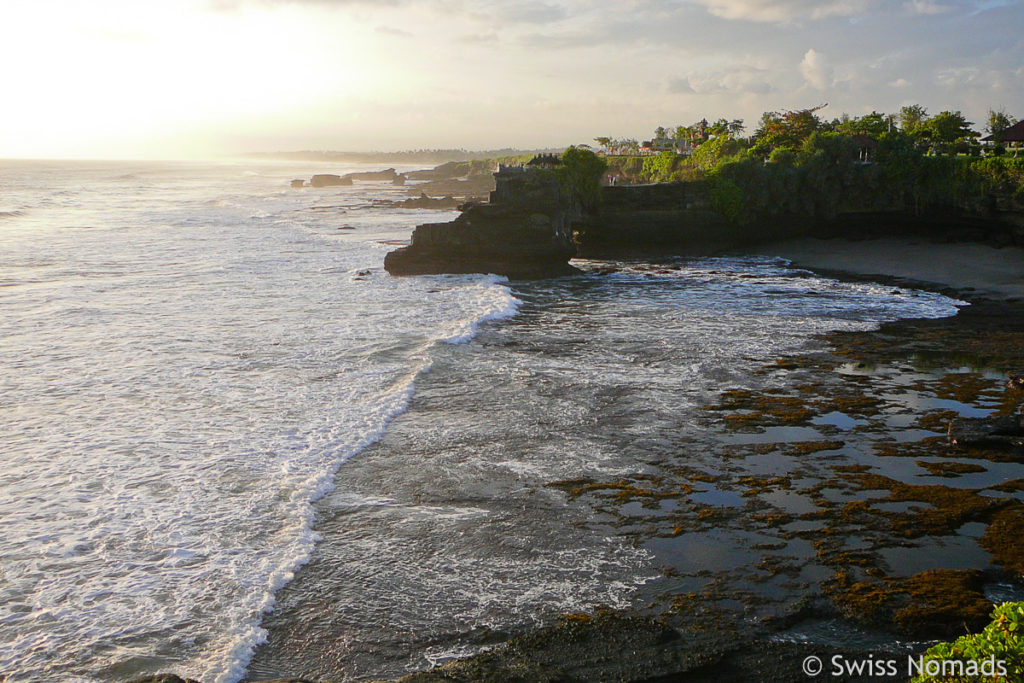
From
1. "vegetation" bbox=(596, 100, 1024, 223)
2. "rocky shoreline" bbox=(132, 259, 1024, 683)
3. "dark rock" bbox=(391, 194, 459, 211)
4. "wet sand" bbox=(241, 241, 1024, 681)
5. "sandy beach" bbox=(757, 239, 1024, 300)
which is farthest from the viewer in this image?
"dark rock" bbox=(391, 194, 459, 211)

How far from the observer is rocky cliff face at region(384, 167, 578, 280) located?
32406 millimetres

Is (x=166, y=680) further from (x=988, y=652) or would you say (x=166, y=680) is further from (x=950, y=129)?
(x=950, y=129)

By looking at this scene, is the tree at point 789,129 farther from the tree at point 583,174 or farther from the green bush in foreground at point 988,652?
the green bush in foreground at point 988,652

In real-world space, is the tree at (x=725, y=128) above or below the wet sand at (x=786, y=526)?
above

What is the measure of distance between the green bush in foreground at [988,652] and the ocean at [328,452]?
4.21 m

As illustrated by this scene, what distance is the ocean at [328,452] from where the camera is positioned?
7391mm

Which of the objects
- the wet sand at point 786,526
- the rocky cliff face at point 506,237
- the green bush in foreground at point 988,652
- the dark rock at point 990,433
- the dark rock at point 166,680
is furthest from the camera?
the rocky cliff face at point 506,237

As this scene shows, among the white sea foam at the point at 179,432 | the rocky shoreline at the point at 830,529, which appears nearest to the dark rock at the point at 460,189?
the white sea foam at the point at 179,432

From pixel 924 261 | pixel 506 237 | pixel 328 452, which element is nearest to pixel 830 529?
pixel 328 452

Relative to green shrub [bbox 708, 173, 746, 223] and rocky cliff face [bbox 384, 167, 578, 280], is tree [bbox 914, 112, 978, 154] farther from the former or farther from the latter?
rocky cliff face [bbox 384, 167, 578, 280]

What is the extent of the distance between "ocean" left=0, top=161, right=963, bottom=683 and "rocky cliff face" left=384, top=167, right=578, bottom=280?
540 cm

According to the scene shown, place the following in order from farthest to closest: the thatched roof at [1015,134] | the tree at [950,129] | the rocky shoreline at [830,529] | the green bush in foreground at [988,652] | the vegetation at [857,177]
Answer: the tree at [950,129]
the thatched roof at [1015,134]
the vegetation at [857,177]
the rocky shoreline at [830,529]
the green bush in foreground at [988,652]

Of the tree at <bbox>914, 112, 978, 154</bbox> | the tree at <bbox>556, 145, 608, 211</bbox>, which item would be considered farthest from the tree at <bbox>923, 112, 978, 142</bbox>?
the tree at <bbox>556, 145, 608, 211</bbox>

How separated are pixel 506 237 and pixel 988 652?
30631 millimetres
